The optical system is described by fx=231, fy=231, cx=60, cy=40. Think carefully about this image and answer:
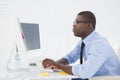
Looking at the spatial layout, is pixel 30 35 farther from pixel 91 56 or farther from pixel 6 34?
pixel 6 34

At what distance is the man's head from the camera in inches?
77.4

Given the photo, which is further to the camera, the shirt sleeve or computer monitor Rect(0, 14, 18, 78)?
computer monitor Rect(0, 14, 18, 78)

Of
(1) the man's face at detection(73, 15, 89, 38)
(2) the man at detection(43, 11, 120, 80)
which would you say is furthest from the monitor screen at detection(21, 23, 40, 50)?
(1) the man's face at detection(73, 15, 89, 38)

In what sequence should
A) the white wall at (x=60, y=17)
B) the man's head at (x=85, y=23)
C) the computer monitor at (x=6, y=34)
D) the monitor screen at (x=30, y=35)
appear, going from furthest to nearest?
the white wall at (x=60, y=17) → the computer monitor at (x=6, y=34) → the monitor screen at (x=30, y=35) → the man's head at (x=85, y=23)

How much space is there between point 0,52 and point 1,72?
51cm

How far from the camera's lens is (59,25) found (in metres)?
Answer: 3.35

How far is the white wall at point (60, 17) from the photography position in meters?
3.28

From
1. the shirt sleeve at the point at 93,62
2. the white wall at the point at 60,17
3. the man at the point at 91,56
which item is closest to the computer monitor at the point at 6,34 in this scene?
the white wall at the point at 60,17

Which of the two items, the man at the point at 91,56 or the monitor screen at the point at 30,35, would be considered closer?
the man at the point at 91,56

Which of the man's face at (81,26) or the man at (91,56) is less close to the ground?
the man's face at (81,26)

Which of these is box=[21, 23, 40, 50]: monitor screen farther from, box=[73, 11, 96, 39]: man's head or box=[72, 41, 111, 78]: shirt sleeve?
box=[72, 41, 111, 78]: shirt sleeve

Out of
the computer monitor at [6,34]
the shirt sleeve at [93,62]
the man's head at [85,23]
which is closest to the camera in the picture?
the shirt sleeve at [93,62]

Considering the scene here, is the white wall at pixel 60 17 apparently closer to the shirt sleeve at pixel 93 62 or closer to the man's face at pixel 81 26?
the man's face at pixel 81 26

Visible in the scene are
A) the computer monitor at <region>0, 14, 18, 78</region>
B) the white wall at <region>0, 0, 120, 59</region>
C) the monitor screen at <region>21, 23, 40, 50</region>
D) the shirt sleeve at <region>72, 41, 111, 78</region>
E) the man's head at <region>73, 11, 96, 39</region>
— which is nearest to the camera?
the shirt sleeve at <region>72, 41, 111, 78</region>
